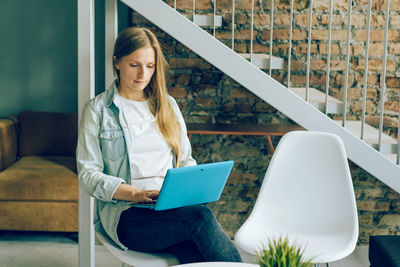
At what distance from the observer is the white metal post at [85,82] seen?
2580 millimetres

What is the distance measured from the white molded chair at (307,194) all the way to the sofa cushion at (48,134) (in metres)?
2.00

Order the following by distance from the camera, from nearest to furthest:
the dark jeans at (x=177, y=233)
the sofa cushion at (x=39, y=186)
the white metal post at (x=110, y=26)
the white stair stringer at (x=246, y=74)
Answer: the dark jeans at (x=177, y=233), the white stair stringer at (x=246, y=74), the white metal post at (x=110, y=26), the sofa cushion at (x=39, y=186)

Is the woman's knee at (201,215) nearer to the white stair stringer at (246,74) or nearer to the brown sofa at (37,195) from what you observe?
the white stair stringer at (246,74)

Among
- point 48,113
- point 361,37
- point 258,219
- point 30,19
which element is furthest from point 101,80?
point 258,219

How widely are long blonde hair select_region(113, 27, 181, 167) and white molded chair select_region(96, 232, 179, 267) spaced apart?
429mm

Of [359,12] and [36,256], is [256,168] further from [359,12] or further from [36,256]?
[36,256]

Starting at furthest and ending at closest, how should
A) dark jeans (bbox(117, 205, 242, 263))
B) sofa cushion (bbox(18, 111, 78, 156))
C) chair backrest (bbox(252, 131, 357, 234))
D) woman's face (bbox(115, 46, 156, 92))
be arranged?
sofa cushion (bbox(18, 111, 78, 156)) → chair backrest (bbox(252, 131, 357, 234)) → woman's face (bbox(115, 46, 156, 92)) → dark jeans (bbox(117, 205, 242, 263))

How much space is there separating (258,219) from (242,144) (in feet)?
4.88

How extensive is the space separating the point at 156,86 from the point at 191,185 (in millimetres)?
584

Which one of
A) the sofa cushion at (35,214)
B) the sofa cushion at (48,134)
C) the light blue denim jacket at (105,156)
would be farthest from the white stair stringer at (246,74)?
the sofa cushion at (48,134)

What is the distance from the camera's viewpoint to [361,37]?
363 centimetres

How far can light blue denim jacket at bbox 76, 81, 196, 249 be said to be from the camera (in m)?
2.01

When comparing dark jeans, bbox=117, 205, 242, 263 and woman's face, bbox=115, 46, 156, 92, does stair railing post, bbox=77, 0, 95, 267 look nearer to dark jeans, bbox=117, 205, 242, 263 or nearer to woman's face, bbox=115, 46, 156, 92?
woman's face, bbox=115, 46, 156, 92

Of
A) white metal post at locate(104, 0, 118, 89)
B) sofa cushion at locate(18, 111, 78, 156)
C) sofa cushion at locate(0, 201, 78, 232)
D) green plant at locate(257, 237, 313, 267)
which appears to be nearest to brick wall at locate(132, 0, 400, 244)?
white metal post at locate(104, 0, 118, 89)
